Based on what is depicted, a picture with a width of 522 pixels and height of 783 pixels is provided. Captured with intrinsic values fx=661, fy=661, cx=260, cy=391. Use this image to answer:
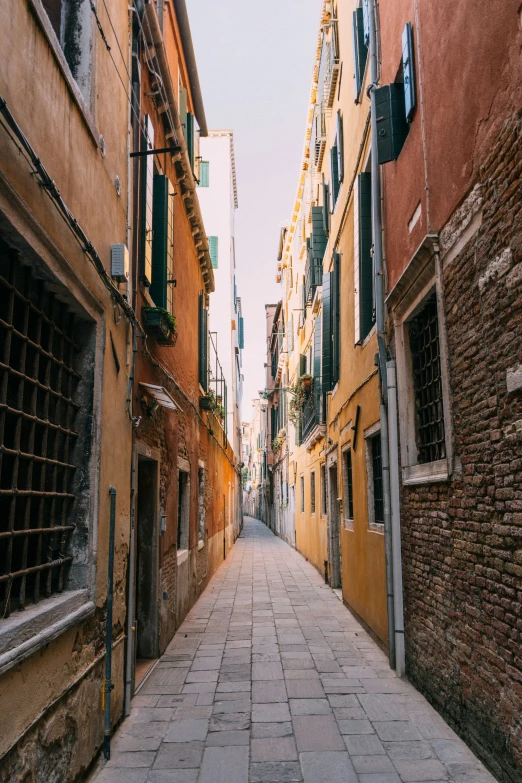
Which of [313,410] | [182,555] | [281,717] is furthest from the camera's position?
[313,410]

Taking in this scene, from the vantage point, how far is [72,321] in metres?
4.28

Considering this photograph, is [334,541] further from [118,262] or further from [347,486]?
[118,262]

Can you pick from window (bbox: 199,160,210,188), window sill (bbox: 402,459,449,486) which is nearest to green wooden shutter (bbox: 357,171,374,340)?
window sill (bbox: 402,459,449,486)

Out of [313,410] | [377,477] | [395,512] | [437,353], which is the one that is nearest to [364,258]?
[377,477]

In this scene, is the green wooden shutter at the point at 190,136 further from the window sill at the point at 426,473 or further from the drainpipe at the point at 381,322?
the window sill at the point at 426,473

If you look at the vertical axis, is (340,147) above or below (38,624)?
above

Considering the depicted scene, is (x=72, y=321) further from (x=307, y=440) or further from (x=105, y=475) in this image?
(x=307, y=440)

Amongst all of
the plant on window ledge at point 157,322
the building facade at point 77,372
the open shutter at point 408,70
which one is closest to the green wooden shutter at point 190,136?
the building facade at point 77,372

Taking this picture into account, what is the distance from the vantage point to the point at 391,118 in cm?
598

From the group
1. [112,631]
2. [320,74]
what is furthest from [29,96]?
[320,74]

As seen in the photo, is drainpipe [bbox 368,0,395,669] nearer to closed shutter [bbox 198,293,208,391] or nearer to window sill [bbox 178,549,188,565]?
window sill [bbox 178,549,188,565]

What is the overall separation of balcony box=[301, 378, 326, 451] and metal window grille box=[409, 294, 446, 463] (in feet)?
20.2

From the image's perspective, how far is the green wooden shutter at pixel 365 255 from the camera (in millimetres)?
7609

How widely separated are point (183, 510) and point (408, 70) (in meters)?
6.65
